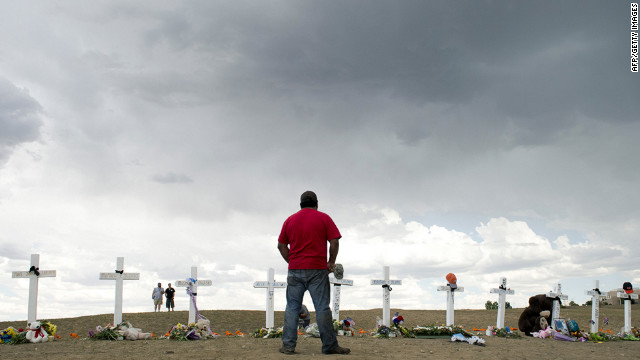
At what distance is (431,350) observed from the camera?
34.3 ft

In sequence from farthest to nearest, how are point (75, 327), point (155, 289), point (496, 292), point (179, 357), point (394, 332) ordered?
point (155, 289) → point (75, 327) → point (496, 292) → point (394, 332) → point (179, 357)

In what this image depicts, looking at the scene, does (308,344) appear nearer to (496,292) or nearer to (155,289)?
(496,292)

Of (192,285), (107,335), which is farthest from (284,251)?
(192,285)

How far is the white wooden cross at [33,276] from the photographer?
1523 cm

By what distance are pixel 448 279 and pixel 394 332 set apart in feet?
11.7

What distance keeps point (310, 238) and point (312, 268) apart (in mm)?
504

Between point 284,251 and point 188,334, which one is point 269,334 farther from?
point 284,251

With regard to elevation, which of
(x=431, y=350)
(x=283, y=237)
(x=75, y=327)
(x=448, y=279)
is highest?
(x=283, y=237)

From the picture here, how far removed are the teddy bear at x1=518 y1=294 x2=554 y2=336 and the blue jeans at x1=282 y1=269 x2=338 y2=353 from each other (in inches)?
399

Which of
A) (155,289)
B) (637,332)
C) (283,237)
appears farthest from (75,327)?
(637,332)

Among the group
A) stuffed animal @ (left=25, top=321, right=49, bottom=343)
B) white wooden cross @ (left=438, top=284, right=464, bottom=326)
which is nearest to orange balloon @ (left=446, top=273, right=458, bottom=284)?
white wooden cross @ (left=438, top=284, right=464, bottom=326)

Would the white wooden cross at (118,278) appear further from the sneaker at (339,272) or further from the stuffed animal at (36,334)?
the sneaker at (339,272)

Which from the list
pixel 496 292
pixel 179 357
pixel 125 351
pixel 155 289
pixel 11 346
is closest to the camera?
pixel 179 357

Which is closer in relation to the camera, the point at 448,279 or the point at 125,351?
the point at 125,351
